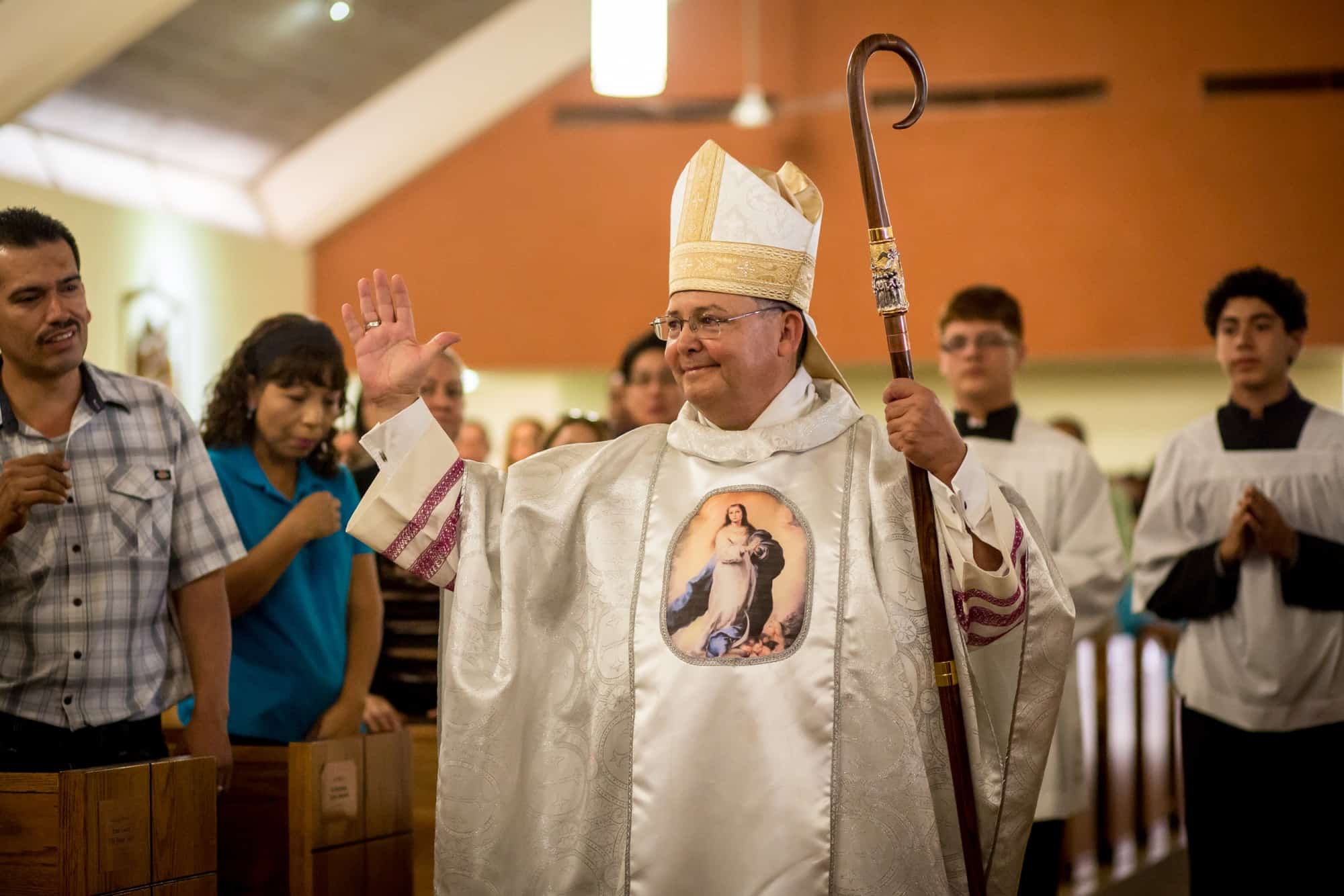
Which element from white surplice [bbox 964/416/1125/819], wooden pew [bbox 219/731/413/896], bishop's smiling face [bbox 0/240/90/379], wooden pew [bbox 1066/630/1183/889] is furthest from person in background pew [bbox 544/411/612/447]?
wooden pew [bbox 1066/630/1183/889]

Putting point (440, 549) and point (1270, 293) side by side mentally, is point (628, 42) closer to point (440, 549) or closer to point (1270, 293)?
point (1270, 293)

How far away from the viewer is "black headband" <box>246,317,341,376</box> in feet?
12.0

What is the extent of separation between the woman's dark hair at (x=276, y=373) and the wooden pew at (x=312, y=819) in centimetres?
74

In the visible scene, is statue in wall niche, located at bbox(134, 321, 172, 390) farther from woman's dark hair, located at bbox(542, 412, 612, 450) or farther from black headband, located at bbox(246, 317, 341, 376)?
black headband, located at bbox(246, 317, 341, 376)

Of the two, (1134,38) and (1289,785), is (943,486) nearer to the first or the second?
(1289,785)

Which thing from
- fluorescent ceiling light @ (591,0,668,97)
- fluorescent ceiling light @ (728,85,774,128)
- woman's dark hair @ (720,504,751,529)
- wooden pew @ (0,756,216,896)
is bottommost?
wooden pew @ (0,756,216,896)

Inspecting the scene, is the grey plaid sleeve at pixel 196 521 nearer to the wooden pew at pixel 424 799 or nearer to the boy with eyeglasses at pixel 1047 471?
the wooden pew at pixel 424 799

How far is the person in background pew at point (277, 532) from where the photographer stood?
3598 millimetres

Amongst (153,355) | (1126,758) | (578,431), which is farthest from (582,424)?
(153,355)

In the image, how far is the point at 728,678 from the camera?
2.86m

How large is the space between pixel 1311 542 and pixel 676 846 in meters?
2.20

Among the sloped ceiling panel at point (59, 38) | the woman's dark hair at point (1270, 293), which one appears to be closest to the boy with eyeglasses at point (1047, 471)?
the woman's dark hair at point (1270, 293)

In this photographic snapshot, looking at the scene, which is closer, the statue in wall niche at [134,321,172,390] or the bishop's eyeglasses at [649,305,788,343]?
the bishop's eyeglasses at [649,305,788,343]

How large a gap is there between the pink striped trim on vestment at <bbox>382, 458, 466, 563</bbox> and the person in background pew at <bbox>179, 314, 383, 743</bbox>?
633mm
